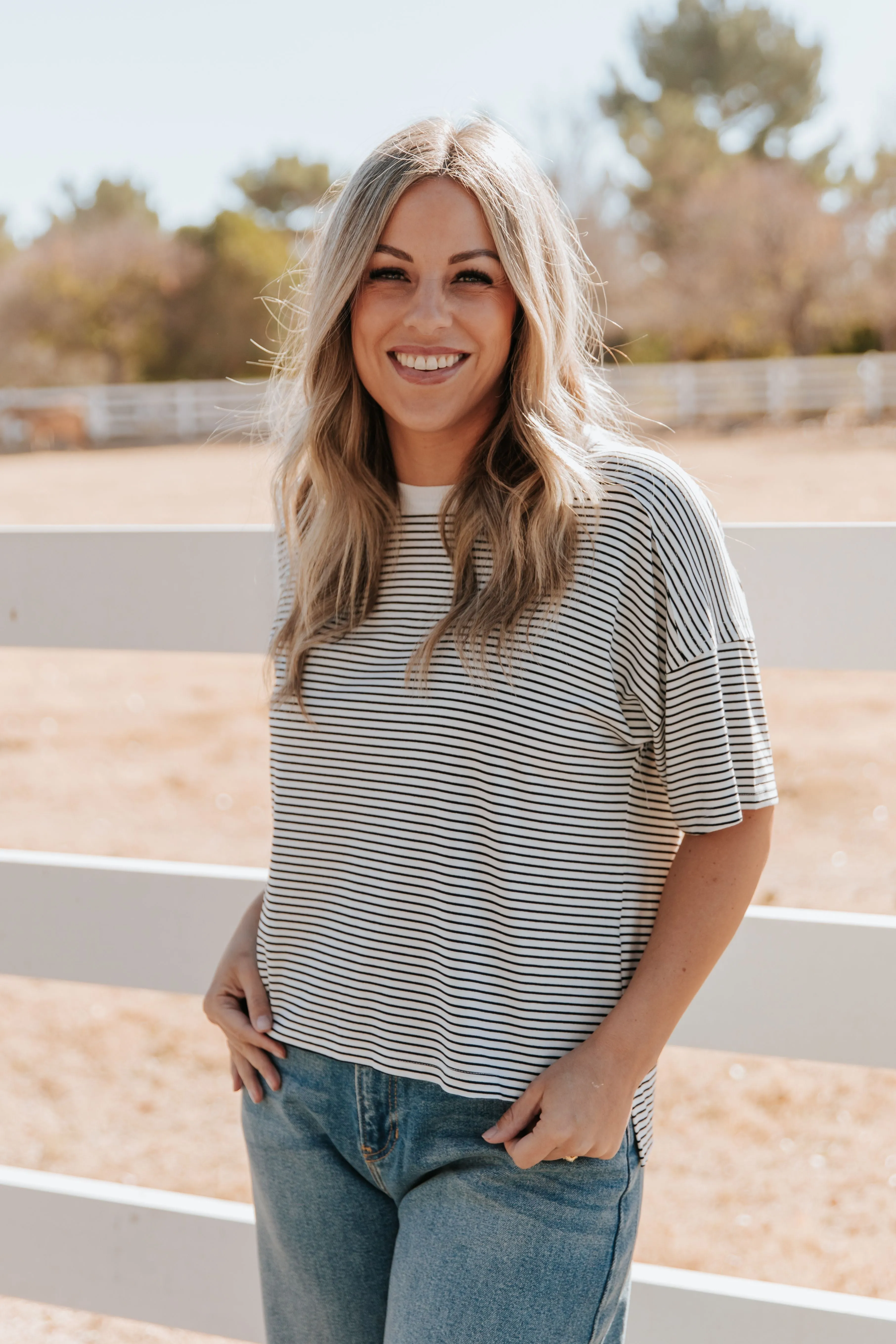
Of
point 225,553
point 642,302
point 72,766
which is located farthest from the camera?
point 642,302

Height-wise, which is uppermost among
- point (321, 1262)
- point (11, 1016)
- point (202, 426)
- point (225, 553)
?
point (225, 553)

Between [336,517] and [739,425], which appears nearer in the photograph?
[336,517]

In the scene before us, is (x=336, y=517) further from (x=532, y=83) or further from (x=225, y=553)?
(x=532, y=83)

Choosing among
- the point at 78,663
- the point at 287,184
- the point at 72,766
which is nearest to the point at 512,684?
the point at 72,766

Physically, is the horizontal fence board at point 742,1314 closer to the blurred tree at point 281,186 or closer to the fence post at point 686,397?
the fence post at point 686,397

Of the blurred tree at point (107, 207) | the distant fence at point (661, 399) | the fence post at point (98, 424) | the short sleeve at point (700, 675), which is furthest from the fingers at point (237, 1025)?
the blurred tree at point (107, 207)

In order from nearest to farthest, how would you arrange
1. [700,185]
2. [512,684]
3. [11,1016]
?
[512,684], [11,1016], [700,185]

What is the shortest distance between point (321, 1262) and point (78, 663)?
7.44m

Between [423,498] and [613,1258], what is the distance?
2.66 ft

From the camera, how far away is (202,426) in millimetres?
21938

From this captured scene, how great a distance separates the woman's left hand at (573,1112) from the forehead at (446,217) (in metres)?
0.81

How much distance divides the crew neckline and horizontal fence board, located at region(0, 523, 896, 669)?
1.32 ft

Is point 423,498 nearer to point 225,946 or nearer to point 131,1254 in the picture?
point 225,946

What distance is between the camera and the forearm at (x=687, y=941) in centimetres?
113
